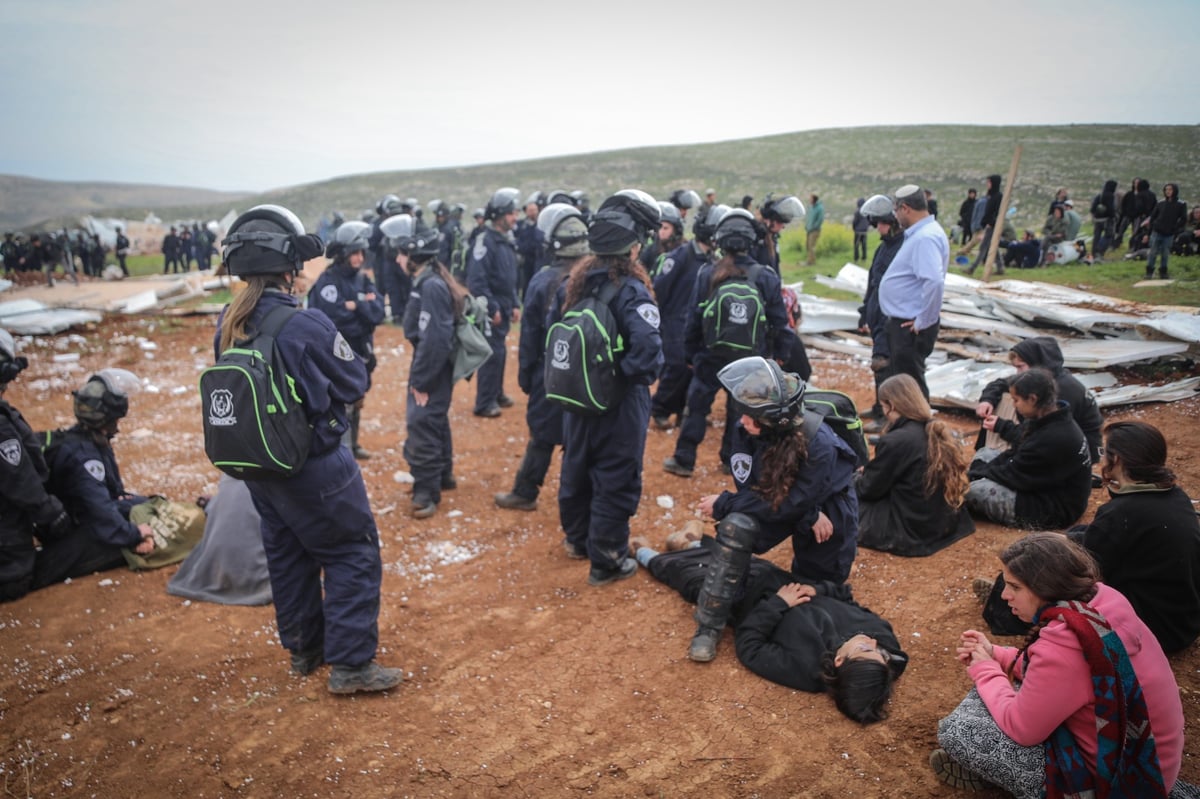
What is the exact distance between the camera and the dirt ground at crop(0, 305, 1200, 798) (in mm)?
3014

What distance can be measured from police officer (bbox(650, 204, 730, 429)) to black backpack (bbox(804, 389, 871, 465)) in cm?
319

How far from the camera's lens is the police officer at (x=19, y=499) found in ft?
13.3

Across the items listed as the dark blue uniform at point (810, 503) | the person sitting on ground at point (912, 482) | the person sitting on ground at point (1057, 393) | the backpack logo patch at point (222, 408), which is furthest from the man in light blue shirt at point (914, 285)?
the backpack logo patch at point (222, 408)

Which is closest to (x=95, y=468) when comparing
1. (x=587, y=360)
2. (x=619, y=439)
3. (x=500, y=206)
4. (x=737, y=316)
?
(x=587, y=360)

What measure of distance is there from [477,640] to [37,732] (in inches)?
82.9

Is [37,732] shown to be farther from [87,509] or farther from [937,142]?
[937,142]

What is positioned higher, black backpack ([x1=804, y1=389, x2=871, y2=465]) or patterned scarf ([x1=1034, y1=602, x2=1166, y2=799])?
black backpack ([x1=804, y1=389, x2=871, y2=465])

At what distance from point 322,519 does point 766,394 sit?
2.20 m

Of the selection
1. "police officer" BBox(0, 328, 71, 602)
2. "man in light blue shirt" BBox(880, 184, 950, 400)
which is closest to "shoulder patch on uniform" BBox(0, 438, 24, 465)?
"police officer" BBox(0, 328, 71, 602)

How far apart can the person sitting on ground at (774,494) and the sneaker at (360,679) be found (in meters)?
1.57

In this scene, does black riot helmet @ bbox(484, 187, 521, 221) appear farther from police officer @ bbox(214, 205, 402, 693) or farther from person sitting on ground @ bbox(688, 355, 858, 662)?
person sitting on ground @ bbox(688, 355, 858, 662)

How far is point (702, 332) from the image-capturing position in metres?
6.28

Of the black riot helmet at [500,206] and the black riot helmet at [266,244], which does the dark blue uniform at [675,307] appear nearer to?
the black riot helmet at [500,206]

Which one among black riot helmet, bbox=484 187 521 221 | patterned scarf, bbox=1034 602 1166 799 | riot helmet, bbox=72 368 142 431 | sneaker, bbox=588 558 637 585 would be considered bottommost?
sneaker, bbox=588 558 637 585
